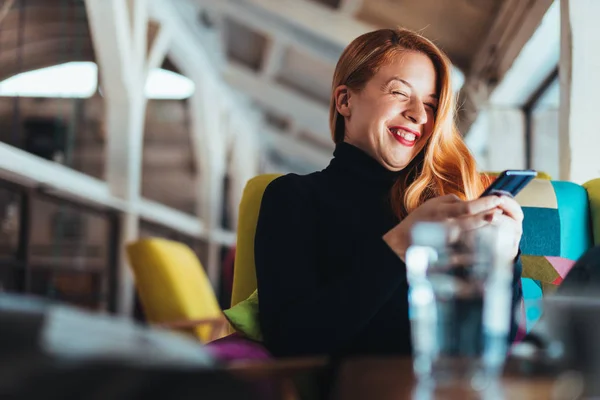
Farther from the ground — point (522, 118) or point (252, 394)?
point (522, 118)

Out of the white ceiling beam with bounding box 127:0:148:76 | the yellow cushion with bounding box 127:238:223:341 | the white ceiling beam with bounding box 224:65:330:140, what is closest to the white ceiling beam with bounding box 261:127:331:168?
the white ceiling beam with bounding box 224:65:330:140

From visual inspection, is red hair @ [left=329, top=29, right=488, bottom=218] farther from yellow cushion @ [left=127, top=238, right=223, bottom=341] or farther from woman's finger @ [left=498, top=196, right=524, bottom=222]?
yellow cushion @ [left=127, top=238, right=223, bottom=341]

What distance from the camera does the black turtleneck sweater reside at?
113 centimetres

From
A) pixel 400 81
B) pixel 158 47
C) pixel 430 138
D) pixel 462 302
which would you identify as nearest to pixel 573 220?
pixel 430 138

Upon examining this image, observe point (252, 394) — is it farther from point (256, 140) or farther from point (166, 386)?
point (256, 140)

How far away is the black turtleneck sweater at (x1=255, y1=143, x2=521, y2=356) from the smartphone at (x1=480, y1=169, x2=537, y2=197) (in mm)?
191

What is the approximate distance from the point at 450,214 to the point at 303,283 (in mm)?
331

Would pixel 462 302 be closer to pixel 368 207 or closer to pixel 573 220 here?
pixel 368 207

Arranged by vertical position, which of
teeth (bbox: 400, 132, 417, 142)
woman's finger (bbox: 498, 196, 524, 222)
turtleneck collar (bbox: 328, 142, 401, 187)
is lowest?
woman's finger (bbox: 498, 196, 524, 222)

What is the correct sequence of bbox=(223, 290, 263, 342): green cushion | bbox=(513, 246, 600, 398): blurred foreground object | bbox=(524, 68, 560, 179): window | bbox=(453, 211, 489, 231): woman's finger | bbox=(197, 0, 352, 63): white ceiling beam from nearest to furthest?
bbox=(513, 246, 600, 398): blurred foreground object → bbox=(453, 211, 489, 231): woman's finger → bbox=(223, 290, 263, 342): green cushion → bbox=(524, 68, 560, 179): window → bbox=(197, 0, 352, 63): white ceiling beam

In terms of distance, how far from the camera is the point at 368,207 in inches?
58.9

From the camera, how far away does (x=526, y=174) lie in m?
1.10

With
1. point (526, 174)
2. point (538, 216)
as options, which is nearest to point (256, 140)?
point (538, 216)

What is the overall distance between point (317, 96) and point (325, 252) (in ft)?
20.5
